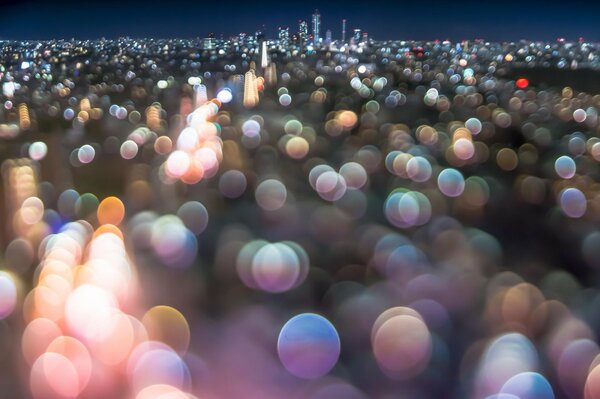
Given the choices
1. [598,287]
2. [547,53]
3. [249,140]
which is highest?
[547,53]

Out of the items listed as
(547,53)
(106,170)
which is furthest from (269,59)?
(106,170)

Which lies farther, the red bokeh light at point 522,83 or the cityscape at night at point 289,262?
the red bokeh light at point 522,83

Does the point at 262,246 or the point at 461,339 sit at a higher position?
the point at 262,246

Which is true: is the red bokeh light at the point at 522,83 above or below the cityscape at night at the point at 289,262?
above

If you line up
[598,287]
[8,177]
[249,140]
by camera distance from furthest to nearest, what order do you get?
[249,140] → [8,177] → [598,287]

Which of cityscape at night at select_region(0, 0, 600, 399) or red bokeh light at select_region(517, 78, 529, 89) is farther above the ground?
red bokeh light at select_region(517, 78, 529, 89)

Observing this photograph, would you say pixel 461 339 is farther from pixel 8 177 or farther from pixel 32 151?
pixel 32 151

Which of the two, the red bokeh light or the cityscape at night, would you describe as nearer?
the cityscape at night

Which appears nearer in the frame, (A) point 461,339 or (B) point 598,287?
(A) point 461,339

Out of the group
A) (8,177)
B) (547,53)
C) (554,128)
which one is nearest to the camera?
(8,177)

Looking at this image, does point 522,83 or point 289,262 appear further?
point 522,83

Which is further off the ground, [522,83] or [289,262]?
[522,83]
